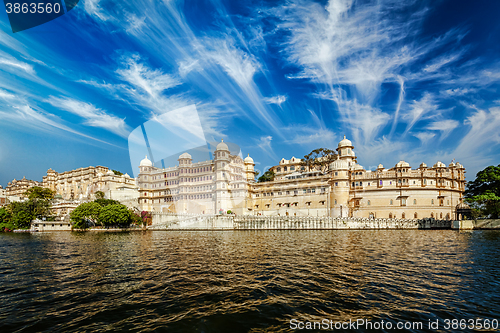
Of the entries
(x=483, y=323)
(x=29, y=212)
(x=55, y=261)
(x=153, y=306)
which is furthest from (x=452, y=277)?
(x=29, y=212)

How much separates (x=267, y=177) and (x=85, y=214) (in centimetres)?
5064

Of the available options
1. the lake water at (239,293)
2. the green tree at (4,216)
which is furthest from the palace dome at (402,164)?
the green tree at (4,216)

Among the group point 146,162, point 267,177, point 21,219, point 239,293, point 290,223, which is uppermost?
point 146,162

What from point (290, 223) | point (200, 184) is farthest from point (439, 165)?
point (200, 184)

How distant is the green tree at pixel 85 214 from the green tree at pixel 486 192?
266 feet

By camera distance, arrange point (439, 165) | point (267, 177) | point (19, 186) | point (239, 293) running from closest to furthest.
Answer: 1. point (239, 293)
2. point (439, 165)
3. point (267, 177)
4. point (19, 186)

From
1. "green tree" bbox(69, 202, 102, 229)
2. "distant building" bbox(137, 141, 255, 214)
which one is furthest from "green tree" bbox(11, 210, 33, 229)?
"distant building" bbox(137, 141, 255, 214)

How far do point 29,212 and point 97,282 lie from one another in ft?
222

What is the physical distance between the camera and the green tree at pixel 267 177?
278ft

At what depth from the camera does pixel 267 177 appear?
278ft

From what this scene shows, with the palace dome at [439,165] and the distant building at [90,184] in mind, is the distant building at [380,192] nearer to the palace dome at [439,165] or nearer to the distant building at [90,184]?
the palace dome at [439,165]

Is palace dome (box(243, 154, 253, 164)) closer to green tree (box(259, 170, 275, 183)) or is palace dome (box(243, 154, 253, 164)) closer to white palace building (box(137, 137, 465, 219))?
white palace building (box(137, 137, 465, 219))

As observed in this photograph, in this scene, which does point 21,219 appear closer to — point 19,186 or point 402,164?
point 19,186

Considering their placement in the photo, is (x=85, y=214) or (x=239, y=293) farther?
(x=85, y=214)
